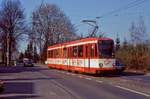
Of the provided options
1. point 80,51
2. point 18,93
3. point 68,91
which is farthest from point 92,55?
point 18,93

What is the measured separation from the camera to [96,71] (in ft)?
121

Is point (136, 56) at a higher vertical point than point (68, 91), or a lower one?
higher

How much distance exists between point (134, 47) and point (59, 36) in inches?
1579

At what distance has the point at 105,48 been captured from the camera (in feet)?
120

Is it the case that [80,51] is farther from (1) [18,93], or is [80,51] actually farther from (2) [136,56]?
(1) [18,93]

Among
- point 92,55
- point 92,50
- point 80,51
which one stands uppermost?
point 80,51

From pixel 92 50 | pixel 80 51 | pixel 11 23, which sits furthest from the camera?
pixel 11 23

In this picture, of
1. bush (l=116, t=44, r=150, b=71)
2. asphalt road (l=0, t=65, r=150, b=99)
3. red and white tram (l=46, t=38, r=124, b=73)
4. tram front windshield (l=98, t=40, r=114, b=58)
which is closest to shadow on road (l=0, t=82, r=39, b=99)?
asphalt road (l=0, t=65, r=150, b=99)

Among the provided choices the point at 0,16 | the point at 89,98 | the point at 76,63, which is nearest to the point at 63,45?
the point at 76,63

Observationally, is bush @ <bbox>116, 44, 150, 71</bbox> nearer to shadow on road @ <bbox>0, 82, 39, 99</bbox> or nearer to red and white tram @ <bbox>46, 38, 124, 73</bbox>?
red and white tram @ <bbox>46, 38, 124, 73</bbox>

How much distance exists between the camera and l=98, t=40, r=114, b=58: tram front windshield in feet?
120

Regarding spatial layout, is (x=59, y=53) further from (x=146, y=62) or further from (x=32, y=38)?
(x=32, y=38)

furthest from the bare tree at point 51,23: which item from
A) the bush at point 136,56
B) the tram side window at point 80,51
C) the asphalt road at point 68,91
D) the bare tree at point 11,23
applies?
the asphalt road at point 68,91

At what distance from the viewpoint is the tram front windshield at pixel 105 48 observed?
3647 cm
